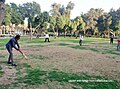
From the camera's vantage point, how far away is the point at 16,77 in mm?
8695

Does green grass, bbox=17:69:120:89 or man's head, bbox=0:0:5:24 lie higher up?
man's head, bbox=0:0:5:24

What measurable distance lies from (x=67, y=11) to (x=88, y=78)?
289 ft

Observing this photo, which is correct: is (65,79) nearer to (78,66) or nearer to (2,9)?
(78,66)

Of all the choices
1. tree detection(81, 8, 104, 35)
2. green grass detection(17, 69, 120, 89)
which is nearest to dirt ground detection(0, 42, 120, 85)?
green grass detection(17, 69, 120, 89)

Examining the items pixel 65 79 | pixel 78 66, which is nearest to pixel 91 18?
pixel 78 66

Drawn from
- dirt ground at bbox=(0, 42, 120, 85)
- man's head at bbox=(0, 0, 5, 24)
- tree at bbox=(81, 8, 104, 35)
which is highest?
tree at bbox=(81, 8, 104, 35)

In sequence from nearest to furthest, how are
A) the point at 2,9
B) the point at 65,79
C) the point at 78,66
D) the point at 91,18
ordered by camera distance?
the point at 2,9
the point at 65,79
the point at 78,66
the point at 91,18

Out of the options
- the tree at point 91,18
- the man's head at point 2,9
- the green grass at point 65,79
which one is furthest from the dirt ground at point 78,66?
the tree at point 91,18

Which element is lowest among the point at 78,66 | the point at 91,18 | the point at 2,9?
the point at 78,66

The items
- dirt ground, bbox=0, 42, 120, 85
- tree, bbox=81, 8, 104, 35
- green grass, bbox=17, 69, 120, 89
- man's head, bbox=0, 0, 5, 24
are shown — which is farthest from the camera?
tree, bbox=81, 8, 104, 35

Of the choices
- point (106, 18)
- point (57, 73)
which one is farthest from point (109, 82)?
point (106, 18)

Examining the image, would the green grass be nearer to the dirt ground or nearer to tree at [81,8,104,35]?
the dirt ground

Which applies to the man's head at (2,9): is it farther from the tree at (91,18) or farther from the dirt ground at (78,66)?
the tree at (91,18)

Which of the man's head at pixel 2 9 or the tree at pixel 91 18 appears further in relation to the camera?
the tree at pixel 91 18
